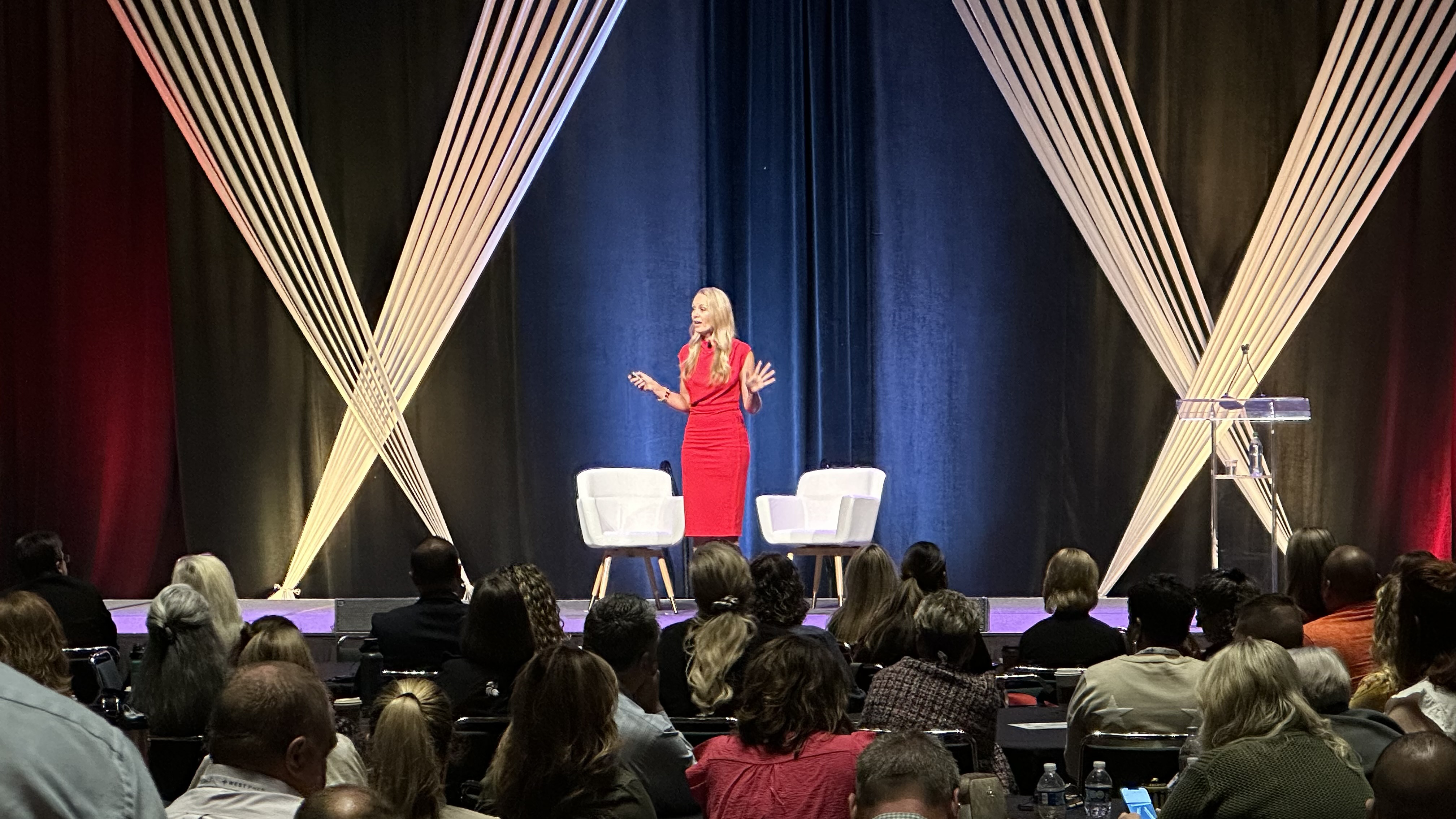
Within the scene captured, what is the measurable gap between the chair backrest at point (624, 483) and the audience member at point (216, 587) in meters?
3.98

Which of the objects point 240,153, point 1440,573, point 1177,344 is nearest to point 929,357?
point 1177,344

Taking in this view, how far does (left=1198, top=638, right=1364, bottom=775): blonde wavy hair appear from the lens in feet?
9.17

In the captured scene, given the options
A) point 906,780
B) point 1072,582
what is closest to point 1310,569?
point 1072,582

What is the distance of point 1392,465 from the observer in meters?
9.14

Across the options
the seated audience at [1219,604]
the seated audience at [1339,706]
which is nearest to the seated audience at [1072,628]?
the seated audience at [1219,604]

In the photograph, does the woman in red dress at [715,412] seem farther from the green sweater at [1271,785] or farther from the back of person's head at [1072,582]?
the green sweater at [1271,785]

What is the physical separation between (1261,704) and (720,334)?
569 centimetres

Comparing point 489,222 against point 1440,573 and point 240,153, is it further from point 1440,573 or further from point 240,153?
point 1440,573

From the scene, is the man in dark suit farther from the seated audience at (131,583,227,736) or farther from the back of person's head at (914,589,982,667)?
the back of person's head at (914,589,982,667)

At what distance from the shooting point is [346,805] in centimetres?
171

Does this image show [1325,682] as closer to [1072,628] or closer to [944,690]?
[944,690]

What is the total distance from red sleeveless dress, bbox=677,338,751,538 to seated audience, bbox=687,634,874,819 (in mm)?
5243

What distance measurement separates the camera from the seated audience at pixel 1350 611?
4422mm

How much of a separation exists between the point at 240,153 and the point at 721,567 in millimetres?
6004
